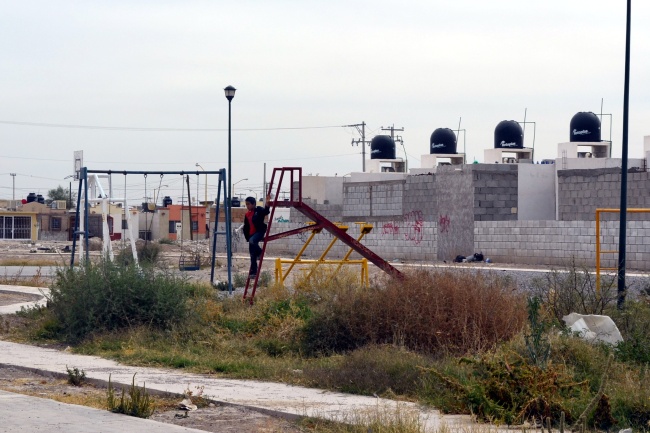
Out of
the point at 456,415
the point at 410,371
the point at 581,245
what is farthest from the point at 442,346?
the point at 581,245

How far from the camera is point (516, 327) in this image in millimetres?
12297

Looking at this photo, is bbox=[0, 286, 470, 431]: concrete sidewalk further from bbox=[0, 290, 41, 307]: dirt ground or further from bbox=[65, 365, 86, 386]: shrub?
bbox=[0, 290, 41, 307]: dirt ground

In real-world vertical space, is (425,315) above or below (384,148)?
below

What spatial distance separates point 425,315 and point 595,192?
2618cm

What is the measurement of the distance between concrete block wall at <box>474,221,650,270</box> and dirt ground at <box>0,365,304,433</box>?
70.1 feet

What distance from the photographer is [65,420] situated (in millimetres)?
8586

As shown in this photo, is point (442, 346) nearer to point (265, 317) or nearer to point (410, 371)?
point (410, 371)

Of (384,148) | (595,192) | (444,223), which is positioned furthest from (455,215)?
(384,148)

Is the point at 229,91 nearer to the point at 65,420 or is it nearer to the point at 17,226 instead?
the point at 65,420

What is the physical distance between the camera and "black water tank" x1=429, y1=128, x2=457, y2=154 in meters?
60.2

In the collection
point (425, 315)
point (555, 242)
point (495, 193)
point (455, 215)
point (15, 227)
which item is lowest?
point (15, 227)

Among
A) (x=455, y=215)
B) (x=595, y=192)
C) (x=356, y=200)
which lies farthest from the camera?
(x=356, y=200)

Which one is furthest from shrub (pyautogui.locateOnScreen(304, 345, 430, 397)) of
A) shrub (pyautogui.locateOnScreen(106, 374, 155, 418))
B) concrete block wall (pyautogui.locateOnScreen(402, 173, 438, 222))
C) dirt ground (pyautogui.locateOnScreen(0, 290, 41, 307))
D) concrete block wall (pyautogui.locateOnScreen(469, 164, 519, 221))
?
concrete block wall (pyautogui.locateOnScreen(402, 173, 438, 222))

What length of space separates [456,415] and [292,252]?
38.4 meters
